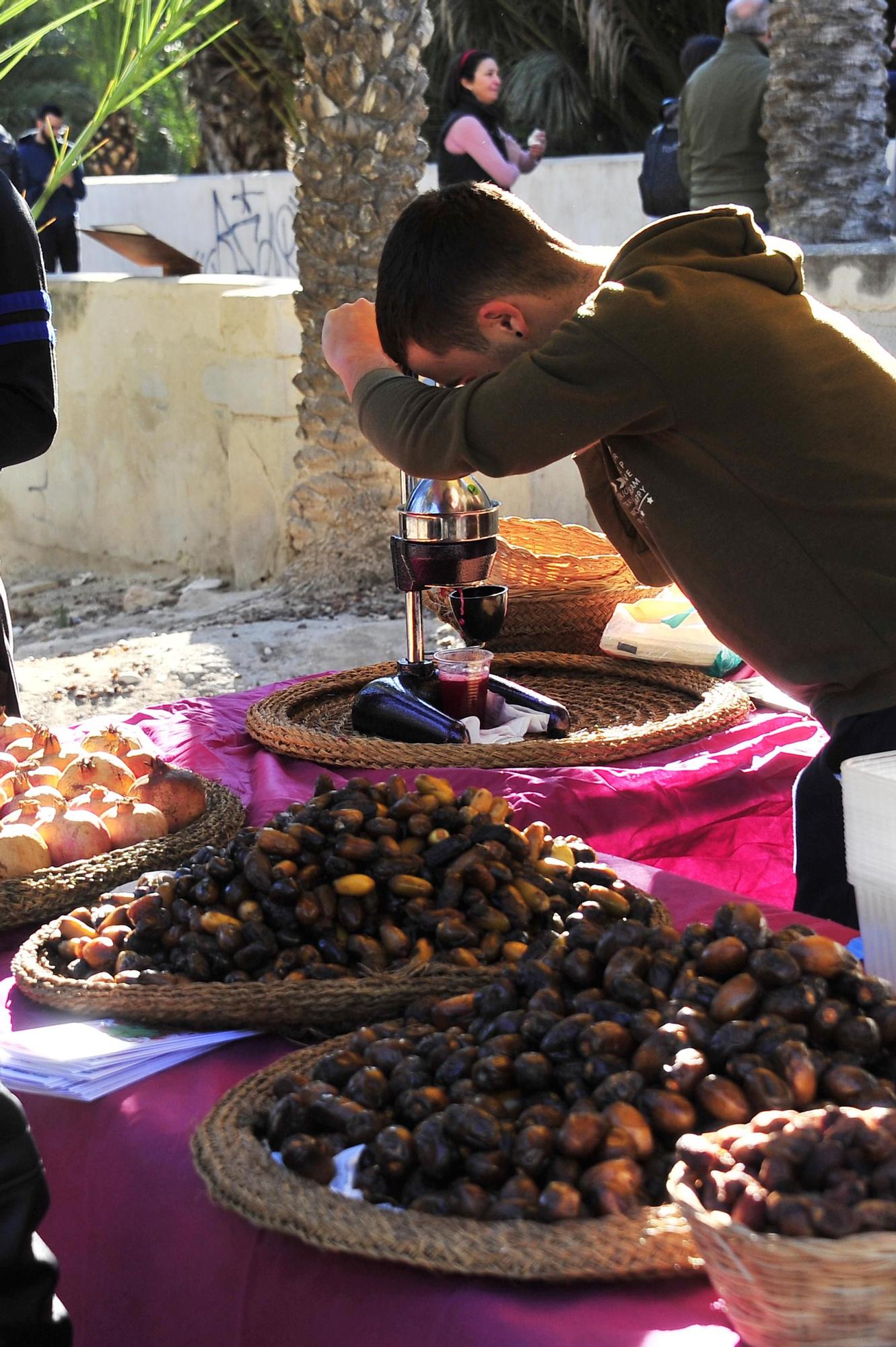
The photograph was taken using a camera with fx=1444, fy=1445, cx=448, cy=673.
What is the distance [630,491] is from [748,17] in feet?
20.1

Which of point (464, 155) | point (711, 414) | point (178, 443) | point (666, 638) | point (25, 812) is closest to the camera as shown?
point (711, 414)

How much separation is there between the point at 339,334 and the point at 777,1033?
1.40 metres

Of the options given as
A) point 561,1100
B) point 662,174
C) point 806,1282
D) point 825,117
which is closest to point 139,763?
point 561,1100

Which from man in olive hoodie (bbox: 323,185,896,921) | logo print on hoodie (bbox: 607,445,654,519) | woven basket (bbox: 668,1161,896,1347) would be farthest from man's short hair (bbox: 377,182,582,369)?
woven basket (bbox: 668,1161,896,1347)

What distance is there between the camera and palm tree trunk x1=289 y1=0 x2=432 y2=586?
21.6 feet

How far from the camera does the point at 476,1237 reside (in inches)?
43.1

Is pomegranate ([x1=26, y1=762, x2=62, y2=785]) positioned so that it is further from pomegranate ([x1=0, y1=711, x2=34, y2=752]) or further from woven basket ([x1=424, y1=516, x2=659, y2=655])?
woven basket ([x1=424, y1=516, x2=659, y2=655])

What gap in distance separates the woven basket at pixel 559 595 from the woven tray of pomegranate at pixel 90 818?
947 mm

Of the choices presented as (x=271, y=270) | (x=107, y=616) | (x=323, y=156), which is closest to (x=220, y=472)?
(x=107, y=616)

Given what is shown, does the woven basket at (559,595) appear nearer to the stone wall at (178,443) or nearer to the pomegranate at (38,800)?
the pomegranate at (38,800)

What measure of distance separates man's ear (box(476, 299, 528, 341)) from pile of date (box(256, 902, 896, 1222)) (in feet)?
3.14

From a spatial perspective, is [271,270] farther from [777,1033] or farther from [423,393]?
[777,1033]

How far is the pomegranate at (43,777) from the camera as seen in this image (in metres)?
2.19

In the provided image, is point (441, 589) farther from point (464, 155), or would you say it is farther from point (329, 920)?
point (464, 155)
